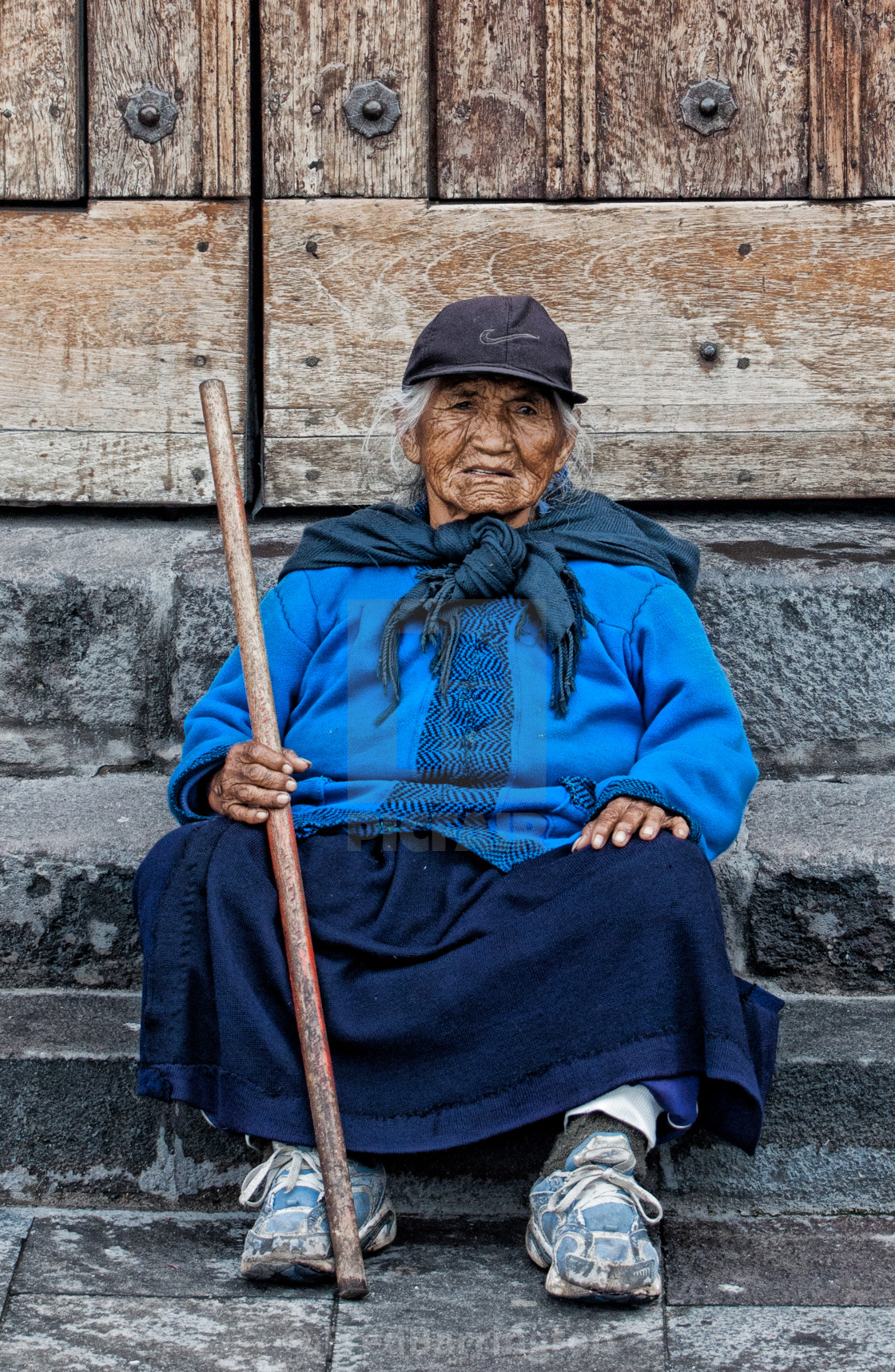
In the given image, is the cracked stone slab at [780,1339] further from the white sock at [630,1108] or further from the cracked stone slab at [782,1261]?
the white sock at [630,1108]

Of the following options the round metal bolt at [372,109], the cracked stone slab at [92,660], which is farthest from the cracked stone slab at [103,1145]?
the round metal bolt at [372,109]

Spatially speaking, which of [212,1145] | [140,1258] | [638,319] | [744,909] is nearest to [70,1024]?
[212,1145]

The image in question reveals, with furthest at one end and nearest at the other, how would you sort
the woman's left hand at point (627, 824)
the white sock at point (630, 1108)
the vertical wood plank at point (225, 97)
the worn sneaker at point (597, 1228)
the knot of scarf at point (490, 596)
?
the vertical wood plank at point (225, 97)
the knot of scarf at point (490, 596)
the woman's left hand at point (627, 824)
the white sock at point (630, 1108)
the worn sneaker at point (597, 1228)

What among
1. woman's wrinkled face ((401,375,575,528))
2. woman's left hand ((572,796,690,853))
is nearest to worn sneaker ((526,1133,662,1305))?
woman's left hand ((572,796,690,853))

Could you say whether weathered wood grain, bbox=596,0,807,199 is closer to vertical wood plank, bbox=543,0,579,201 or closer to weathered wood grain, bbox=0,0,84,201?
vertical wood plank, bbox=543,0,579,201

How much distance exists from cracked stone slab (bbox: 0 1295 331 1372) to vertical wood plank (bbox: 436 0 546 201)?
231cm

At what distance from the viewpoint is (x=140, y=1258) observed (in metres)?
2.08

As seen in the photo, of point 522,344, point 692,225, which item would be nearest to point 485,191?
point 692,225

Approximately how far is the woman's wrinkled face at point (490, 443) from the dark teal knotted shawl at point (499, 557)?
5 centimetres

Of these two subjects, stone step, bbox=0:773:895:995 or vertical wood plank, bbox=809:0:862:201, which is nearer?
stone step, bbox=0:773:895:995

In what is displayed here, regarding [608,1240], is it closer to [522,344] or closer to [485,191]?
[522,344]

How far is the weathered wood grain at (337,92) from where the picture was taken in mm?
3176

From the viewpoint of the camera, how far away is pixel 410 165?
320cm

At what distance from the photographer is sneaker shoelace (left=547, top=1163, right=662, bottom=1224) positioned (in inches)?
77.5
